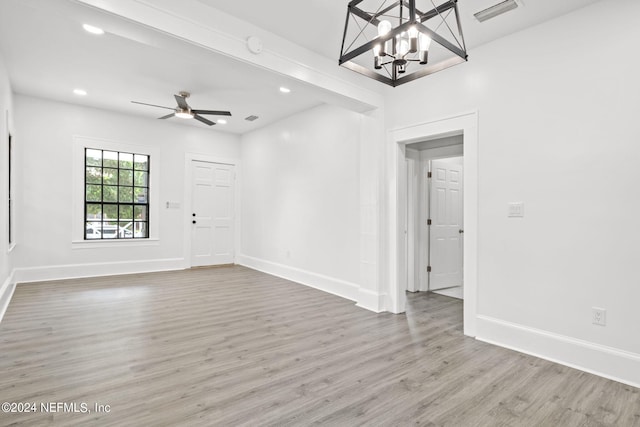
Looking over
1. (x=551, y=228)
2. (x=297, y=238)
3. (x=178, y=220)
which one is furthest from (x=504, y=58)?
(x=178, y=220)

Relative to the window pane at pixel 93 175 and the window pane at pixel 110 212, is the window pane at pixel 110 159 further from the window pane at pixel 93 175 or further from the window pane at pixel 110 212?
the window pane at pixel 110 212

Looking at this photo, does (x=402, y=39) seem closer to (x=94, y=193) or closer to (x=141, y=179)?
(x=141, y=179)

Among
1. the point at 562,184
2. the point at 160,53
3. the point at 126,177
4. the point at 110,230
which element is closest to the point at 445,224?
the point at 562,184

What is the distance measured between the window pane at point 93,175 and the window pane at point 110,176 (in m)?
0.08

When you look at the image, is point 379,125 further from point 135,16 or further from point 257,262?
point 257,262

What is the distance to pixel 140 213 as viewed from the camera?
6645 millimetres

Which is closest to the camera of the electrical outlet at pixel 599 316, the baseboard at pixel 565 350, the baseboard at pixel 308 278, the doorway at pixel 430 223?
the baseboard at pixel 565 350

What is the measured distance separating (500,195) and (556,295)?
1016mm

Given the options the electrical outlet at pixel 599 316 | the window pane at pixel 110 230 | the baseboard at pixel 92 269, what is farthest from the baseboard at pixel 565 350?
the window pane at pixel 110 230

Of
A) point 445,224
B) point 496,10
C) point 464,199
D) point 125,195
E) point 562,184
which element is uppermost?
point 496,10

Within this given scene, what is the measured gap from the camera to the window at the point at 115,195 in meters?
6.14

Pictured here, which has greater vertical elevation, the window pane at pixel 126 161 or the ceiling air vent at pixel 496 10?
the ceiling air vent at pixel 496 10

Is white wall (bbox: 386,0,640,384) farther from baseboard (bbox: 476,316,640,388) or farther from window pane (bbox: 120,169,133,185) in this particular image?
window pane (bbox: 120,169,133,185)

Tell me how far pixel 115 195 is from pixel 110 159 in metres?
0.69
